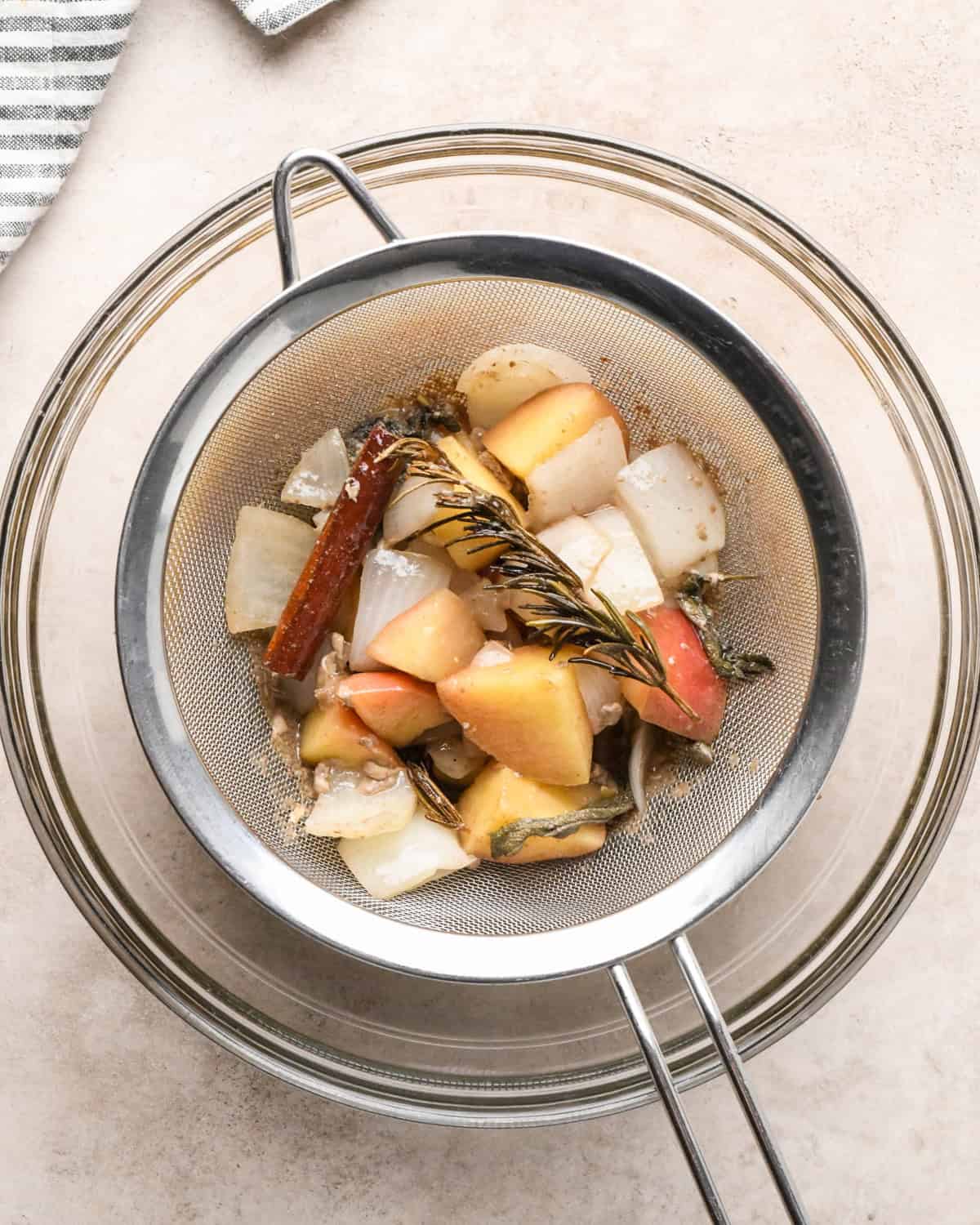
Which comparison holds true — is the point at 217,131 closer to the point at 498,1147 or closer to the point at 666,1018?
the point at 666,1018

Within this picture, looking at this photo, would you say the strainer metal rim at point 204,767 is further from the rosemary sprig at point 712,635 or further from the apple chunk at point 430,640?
the apple chunk at point 430,640

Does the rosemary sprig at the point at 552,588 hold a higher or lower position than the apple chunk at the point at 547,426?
lower

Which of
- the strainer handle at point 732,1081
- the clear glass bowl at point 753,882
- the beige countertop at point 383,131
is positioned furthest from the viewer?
the beige countertop at point 383,131

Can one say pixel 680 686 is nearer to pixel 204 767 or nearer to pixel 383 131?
pixel 204 767

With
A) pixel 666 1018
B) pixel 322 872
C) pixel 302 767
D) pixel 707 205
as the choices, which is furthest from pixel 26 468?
pixel 666 1018

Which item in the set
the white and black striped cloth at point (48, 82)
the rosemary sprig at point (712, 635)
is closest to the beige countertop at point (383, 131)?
the white and black striped cloth at point (48, 82)
